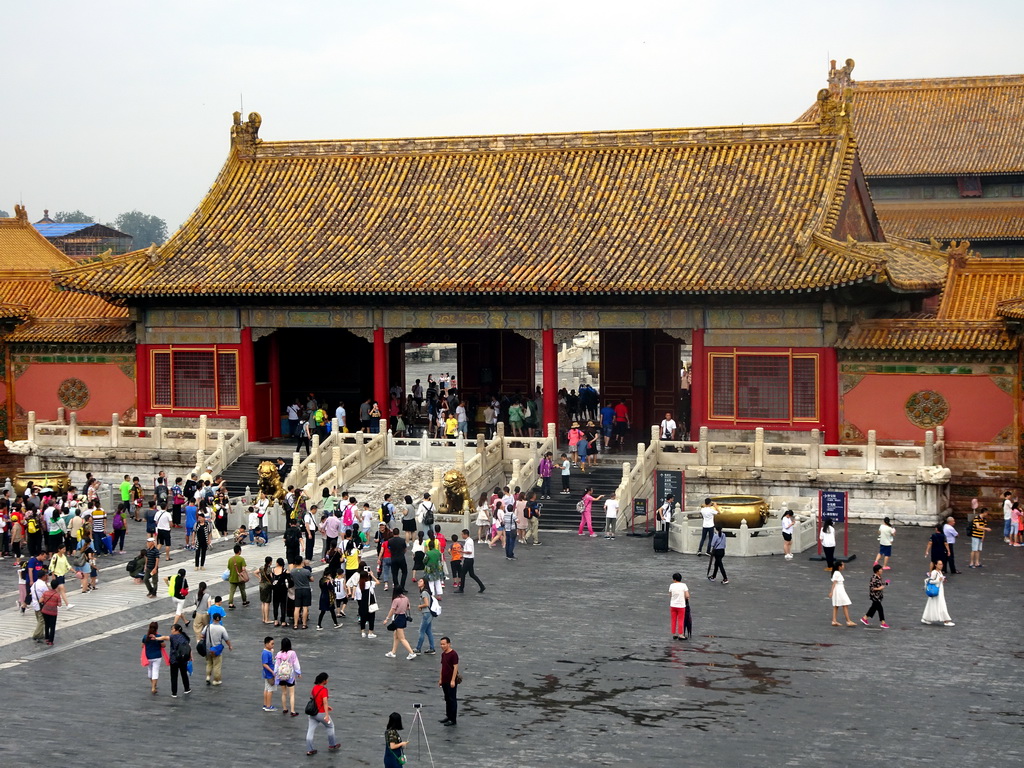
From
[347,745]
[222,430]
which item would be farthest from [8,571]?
[347,745]

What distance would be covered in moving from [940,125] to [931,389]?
103 feet

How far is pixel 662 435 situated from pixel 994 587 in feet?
51.3

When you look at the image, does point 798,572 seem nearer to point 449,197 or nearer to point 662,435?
point 662,435

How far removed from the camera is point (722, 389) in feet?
155

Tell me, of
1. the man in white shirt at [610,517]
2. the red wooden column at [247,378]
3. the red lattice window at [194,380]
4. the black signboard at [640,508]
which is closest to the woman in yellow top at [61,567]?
the man in white shirt at [610,517]

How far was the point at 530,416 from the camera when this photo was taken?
50656mm

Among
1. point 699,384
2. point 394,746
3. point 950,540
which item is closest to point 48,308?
point 699,384

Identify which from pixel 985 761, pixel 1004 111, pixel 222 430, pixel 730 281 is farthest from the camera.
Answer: pixel 1004 111

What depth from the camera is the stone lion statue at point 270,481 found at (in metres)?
43.4

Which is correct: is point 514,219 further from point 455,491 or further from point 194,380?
point 455,491

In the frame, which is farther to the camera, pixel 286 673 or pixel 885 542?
pixel 885 542

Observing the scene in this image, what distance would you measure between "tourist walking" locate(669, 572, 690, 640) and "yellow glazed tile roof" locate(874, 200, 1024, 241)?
142 ft

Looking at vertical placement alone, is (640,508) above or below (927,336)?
below

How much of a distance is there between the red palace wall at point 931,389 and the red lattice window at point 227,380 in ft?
65.9
